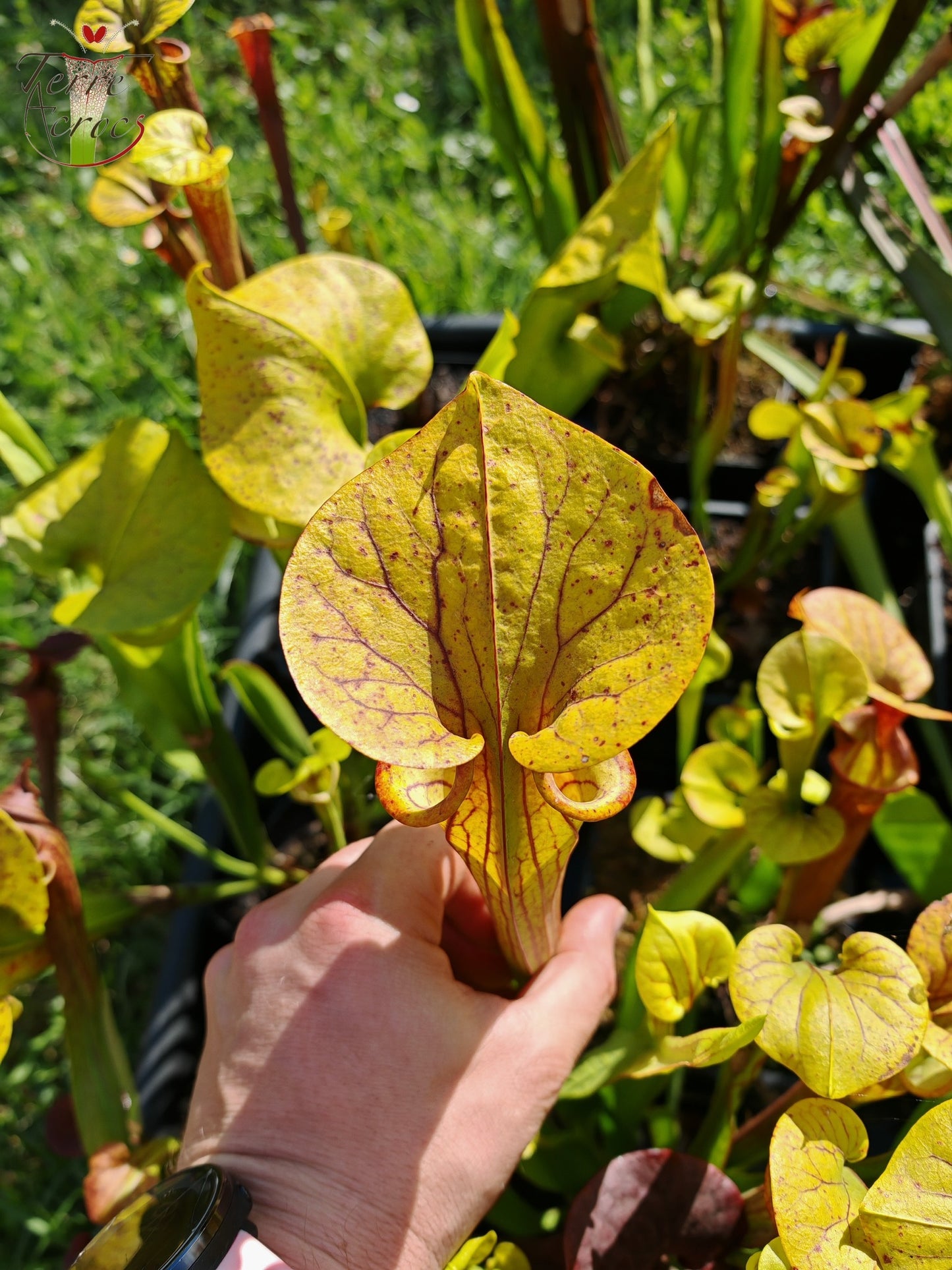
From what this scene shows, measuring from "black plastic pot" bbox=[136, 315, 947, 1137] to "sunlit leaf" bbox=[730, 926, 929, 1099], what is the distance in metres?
0.58

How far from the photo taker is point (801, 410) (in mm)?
1143

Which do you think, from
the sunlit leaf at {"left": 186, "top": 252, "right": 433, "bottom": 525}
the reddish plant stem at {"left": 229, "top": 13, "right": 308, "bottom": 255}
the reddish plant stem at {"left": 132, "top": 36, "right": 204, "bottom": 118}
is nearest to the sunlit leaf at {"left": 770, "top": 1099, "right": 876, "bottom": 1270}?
the sunlit leaf at {"left": 186, "top": 252, "right": 433, "bottom": 525}

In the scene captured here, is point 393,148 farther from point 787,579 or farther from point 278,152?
point 787,579

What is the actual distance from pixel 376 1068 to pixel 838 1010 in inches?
13.2

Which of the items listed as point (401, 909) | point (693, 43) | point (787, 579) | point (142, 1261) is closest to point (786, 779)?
point (401, 909)

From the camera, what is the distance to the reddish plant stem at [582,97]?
1.10m

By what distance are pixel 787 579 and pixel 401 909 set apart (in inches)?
39.6

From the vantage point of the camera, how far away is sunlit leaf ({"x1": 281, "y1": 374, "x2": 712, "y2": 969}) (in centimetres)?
50

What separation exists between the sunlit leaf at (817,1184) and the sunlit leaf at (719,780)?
0.29 m

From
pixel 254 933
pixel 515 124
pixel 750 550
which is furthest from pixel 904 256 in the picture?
pixel 254 933

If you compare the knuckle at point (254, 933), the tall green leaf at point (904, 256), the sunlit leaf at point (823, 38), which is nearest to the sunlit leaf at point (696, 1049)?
the knuckle at point (254, 933)

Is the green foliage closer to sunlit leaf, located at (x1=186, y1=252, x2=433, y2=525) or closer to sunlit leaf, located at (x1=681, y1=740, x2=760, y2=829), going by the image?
sunlit leaf, located at (x1=681, y1=740, x2=760, y2=829)

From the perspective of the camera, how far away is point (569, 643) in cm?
54

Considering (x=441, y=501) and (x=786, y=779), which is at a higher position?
(x=441, y=501)
